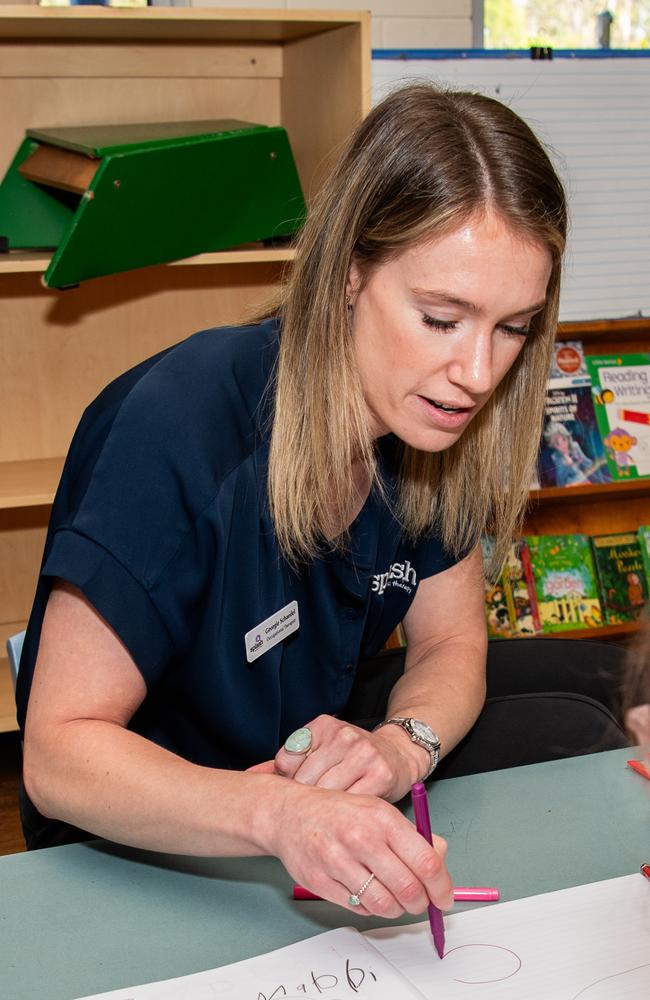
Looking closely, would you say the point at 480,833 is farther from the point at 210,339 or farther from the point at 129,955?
the point at 210,339

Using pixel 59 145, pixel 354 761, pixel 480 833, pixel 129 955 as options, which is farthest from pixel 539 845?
pixel 59 145

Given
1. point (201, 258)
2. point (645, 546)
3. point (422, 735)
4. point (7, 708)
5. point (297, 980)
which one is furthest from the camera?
point (645, 546)

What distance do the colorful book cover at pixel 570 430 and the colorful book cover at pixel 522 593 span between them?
0.21 metres

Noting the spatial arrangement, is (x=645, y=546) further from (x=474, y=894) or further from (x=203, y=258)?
(x=474, y=894)

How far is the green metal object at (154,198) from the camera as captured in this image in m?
2.08

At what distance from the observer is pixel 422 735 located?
1111 mm

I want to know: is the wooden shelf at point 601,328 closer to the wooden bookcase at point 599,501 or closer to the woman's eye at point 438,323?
the wooden bookcase at point 599,501

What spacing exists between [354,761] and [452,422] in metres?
0.37

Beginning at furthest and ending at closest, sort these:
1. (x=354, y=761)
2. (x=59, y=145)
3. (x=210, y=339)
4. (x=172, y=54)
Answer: (x=172, y=54), (x=59, y=145), (x=210, y=339), (x=354, y=761)

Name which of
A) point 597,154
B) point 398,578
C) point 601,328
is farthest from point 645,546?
point 398,578

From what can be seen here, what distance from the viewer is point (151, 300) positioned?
8.58 feet

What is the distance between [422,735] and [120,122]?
1.83 m

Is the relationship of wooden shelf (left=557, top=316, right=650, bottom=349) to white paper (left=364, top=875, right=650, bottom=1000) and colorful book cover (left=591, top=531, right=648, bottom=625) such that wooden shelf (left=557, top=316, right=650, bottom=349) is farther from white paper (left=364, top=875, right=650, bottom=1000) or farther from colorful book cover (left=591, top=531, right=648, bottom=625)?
white paper (left=364, top=875, right=650, bottom=1000)

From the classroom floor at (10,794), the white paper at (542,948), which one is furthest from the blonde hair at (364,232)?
the classroom floor at (10,794)
